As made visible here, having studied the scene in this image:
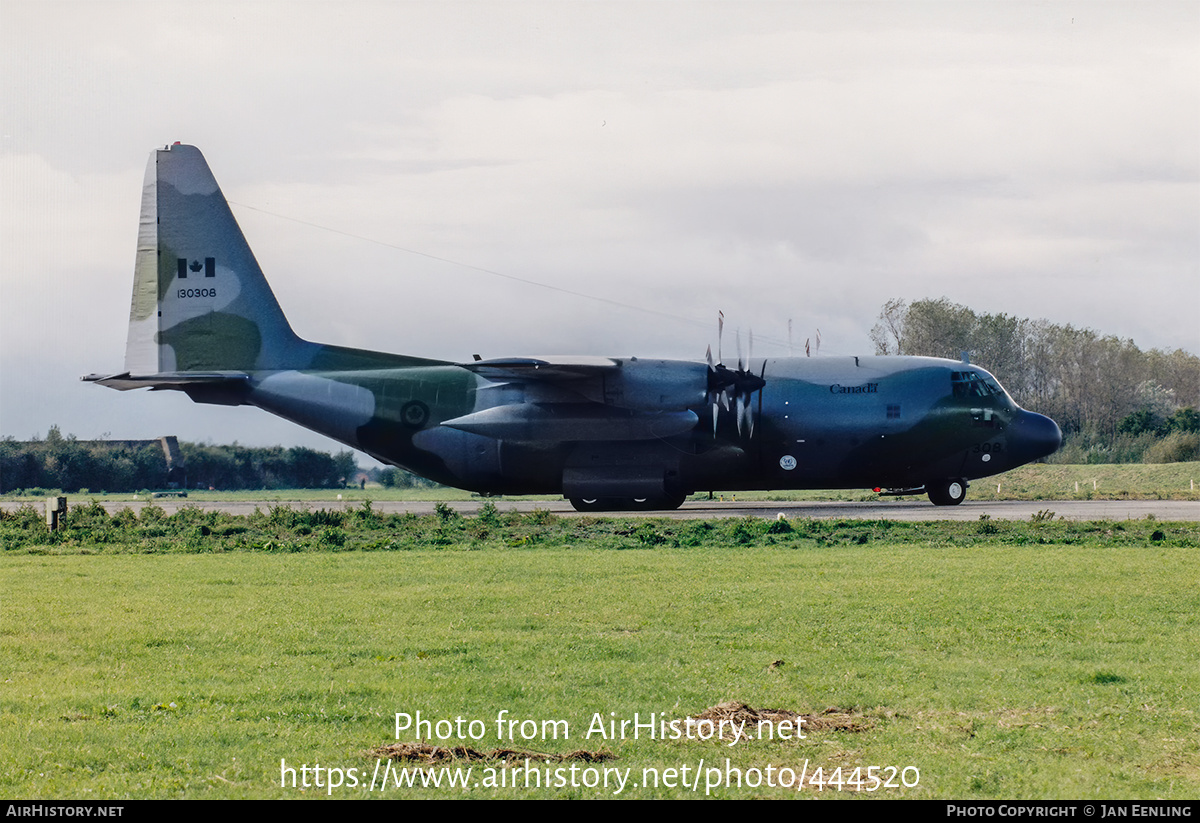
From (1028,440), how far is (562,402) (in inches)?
557

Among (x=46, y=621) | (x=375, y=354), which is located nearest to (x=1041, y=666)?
(x=46, y=621)

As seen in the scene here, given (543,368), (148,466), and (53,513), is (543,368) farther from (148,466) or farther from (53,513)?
(148,466)

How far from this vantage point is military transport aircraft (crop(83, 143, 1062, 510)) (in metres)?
32.0

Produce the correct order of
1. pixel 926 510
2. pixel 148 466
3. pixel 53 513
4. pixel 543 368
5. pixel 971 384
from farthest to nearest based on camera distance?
pixel 148 466 < pixel 926 510 < pixel 971 384 < pixel 53 513 < pixel 543 368

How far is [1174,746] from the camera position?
8.87 metres

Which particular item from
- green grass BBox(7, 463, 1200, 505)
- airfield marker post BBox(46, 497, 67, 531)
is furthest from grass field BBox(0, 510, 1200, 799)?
green grass BBox(7, 463, 1200, 505)

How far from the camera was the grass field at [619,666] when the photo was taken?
835 centimetres

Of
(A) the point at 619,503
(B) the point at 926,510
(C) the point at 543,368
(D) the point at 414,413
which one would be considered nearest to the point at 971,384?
(B) the point at 926,510

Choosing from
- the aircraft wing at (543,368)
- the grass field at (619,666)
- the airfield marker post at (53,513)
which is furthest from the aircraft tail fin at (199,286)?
the grass field at (619,666)

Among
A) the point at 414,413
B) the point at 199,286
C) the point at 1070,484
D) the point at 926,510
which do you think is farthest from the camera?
the point at 1070,484

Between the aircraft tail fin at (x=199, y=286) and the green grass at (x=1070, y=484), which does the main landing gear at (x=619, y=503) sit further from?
the green grass at (x=1070, y=484)

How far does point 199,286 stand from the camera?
36125 millimetres

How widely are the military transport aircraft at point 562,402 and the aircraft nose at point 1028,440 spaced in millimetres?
A: 43
